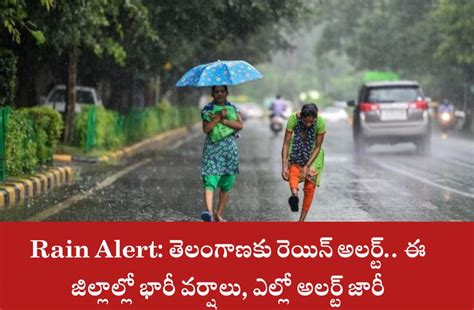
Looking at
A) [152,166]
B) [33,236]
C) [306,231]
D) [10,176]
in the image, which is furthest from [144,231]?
[152,166]

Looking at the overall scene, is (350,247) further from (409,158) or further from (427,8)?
(427,8)

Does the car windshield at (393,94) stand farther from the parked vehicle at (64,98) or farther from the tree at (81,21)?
the parked vehicle at (64,98)

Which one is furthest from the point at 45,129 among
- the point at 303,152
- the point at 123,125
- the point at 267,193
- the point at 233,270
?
the point at 233,270

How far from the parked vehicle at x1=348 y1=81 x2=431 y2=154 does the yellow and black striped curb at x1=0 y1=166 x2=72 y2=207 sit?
368 inches

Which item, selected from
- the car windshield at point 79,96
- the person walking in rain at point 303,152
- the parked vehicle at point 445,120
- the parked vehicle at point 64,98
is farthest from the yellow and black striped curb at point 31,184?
the parked vehicle at point 445,120

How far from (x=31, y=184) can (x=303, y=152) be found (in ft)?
18.5

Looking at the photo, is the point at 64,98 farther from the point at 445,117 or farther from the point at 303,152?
the point at 303,152

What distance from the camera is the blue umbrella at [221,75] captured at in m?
10.3

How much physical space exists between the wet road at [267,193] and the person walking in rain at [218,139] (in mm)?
1104

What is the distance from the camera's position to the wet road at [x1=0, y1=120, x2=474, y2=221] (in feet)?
39.3

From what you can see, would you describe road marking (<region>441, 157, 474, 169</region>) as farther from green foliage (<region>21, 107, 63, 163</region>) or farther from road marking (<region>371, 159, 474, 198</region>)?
green foliage (<region>21, 107, 63, 163</region>)

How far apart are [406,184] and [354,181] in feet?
3.33

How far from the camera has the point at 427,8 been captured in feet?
177

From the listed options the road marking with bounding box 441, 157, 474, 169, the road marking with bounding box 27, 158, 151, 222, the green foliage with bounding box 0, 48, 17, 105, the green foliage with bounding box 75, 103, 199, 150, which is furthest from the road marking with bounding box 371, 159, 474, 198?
the green foliage with bounding box 0, 48, 17, 105
